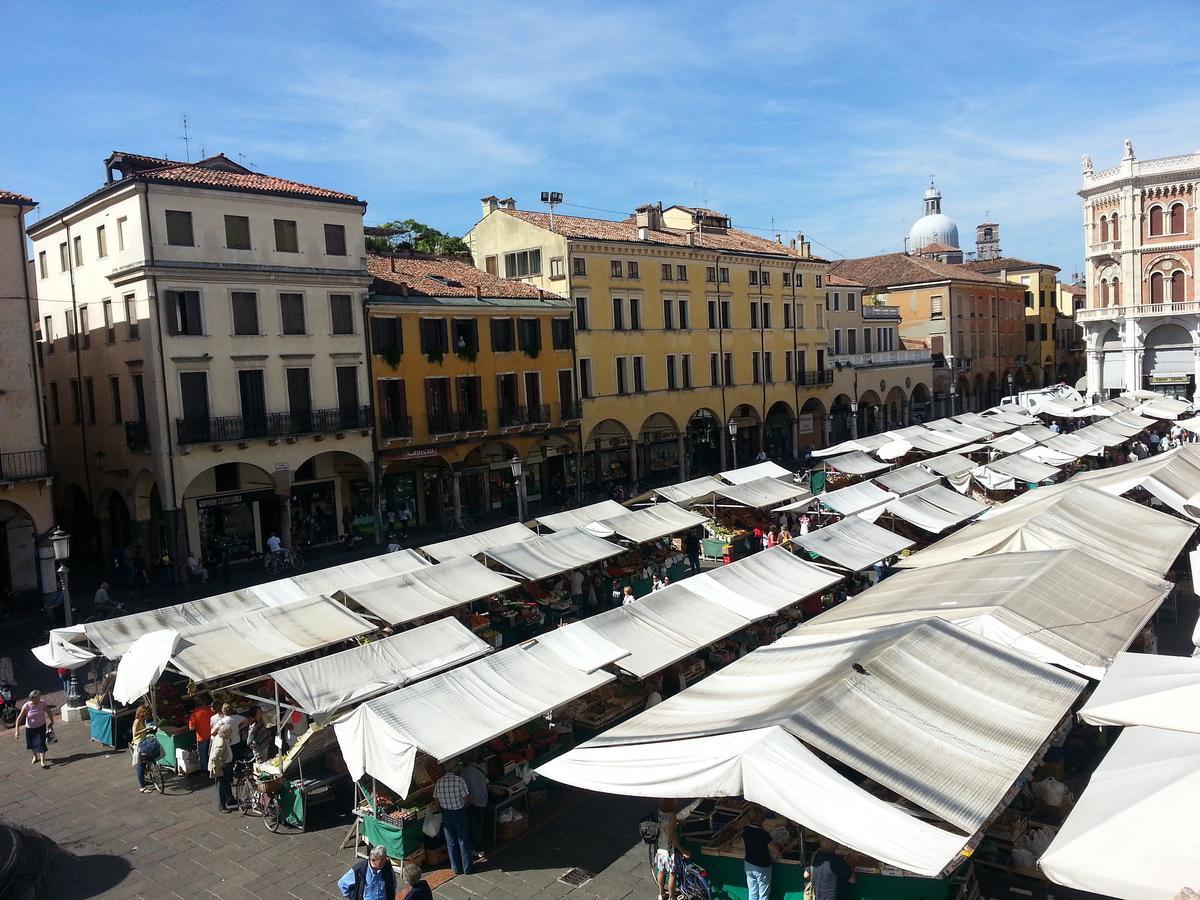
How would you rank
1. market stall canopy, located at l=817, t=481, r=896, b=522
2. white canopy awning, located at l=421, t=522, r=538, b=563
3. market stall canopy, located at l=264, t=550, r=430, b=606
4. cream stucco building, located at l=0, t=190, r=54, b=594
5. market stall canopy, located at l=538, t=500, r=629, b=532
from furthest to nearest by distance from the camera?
market stall canopy, located at l=817, t=481, r=896, b=522
cream stucco building, located at l=0, t=190, r=54, b=594
market stall canopy, located at l=538, t=500, r=629, b=532
white canopy awning, located at l=421, t=522, r=538, b=563
market stall canopy, located at l=264, t=550, r=430, b=606

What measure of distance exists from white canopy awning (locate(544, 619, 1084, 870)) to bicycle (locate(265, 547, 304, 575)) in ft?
68.5

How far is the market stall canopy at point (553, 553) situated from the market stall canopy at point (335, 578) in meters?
1.93

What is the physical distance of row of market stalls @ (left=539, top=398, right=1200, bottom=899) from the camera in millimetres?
8047

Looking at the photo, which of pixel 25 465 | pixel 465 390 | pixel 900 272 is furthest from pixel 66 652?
pixel 900 272

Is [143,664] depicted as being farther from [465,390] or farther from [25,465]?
[465,390]

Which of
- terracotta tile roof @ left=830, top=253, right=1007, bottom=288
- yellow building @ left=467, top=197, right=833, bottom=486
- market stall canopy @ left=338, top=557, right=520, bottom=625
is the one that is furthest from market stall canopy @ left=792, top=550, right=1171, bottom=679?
terracotta tile roof @ left=830, top=253, right=1007, bottom=288

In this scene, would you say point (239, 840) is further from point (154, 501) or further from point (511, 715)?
point (154, 501)

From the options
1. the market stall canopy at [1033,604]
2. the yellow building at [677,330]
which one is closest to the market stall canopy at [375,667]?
the market stall canopy at [1033,604]

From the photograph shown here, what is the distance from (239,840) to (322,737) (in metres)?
1.68

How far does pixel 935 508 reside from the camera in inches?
1006

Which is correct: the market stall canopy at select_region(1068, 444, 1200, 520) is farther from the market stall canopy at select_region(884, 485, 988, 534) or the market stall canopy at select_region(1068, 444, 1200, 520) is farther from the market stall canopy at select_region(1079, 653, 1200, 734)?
the market stall canopy at select_region(1079, 653, 1200, 734)

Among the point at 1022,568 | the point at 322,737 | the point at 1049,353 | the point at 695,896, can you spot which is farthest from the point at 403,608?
the point at 1049,353

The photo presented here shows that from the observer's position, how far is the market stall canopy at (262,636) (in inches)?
579

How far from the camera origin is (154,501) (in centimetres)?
3123
